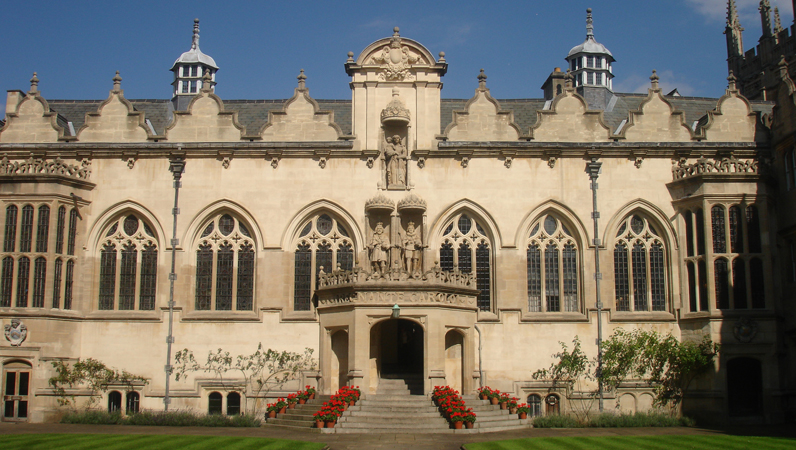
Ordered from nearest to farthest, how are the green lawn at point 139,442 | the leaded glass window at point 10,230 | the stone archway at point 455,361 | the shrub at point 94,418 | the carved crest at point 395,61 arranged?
Answer: the green lawn at point 139,442 → the shrub at point 94,418 → the stone archway at point 455,361 → the leaded glass window at point 10,230 → the carved crest at point 395,61

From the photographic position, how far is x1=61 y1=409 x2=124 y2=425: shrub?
25.1 m

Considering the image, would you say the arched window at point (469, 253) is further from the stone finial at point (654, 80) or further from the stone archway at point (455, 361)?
the stone finial at point (654, 80)

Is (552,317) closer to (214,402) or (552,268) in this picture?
(552,268)

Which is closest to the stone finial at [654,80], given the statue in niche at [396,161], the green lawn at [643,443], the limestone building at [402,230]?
the limestone building at [402,230]

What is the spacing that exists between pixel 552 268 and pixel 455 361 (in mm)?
5646

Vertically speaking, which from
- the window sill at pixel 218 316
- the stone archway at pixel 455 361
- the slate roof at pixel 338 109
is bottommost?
the stone archway at pixel 455 361

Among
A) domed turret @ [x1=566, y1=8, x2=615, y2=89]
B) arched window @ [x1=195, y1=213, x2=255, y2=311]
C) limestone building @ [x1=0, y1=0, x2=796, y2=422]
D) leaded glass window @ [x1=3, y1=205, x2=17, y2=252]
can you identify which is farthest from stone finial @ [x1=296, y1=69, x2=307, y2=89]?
domed turret @ [x1=566, y1=8, x2=615, y2=89]

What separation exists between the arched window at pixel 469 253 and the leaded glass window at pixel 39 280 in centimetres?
1416

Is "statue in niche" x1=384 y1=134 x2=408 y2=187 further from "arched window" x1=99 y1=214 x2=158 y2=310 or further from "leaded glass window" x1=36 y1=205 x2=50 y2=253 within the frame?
"leaded glass window" x1=36 y1=205 x2=50 y2=253

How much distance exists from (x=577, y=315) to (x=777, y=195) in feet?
28.0

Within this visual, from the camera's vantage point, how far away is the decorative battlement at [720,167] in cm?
2792

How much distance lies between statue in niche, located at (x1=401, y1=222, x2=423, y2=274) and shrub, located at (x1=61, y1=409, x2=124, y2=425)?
10683 mm

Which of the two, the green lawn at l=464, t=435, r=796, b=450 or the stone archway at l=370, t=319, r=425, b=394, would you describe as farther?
the stone archway at l=370, t=319, r=425, b=394

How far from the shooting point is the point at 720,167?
91.9 ft
